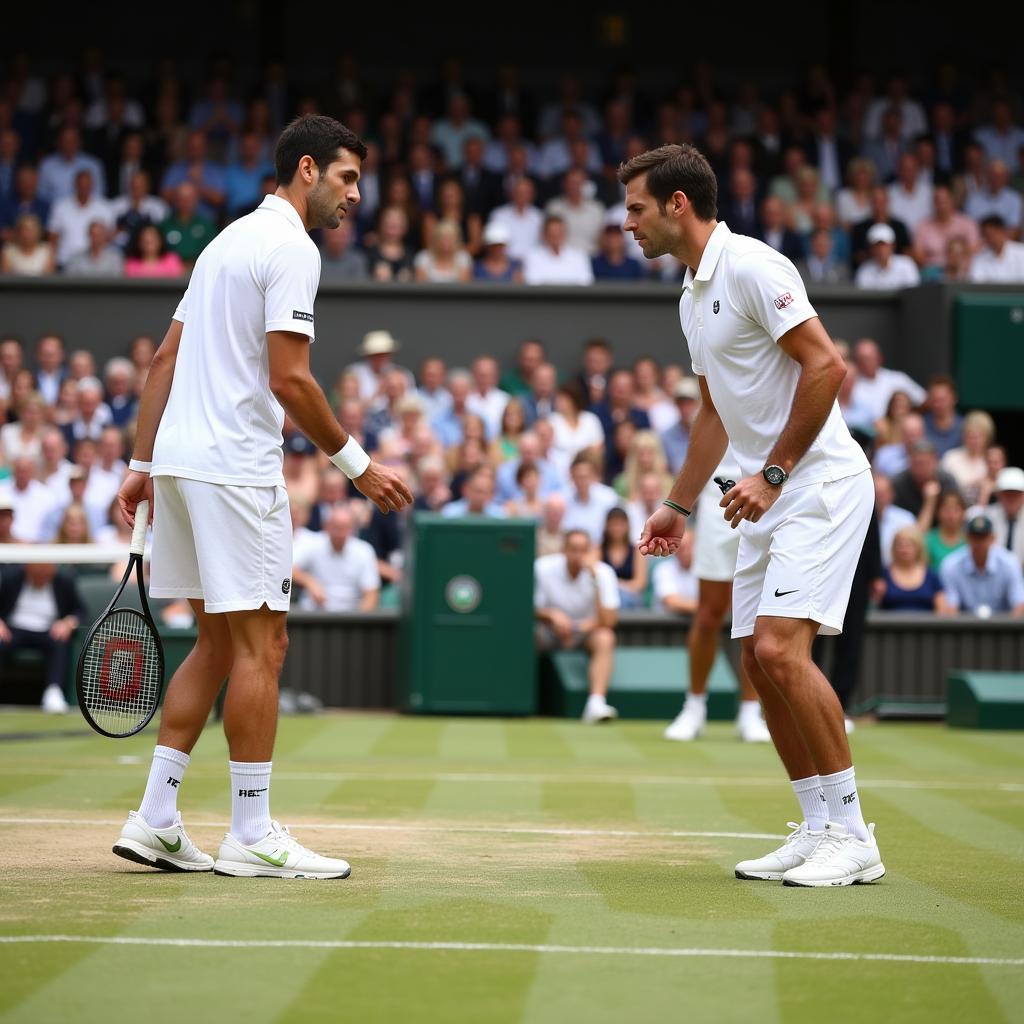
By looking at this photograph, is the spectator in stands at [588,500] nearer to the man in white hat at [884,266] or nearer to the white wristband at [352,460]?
the man in white hat at [884,266]

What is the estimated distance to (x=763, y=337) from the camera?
5.86 meters

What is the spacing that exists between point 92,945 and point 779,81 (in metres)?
23.6

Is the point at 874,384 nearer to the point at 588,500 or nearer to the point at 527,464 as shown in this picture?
the point at 588,500

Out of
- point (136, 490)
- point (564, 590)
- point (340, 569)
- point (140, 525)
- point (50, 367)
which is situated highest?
point (50, 367)

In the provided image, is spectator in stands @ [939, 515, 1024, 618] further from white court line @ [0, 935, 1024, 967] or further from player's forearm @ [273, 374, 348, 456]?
white court line @ [0, 935, 1024, 967]

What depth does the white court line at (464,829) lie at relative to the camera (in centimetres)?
692

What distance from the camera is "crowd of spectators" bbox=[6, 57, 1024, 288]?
63.3 feet

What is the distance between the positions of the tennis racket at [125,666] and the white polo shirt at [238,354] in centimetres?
48

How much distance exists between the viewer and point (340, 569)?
15250 millimetres

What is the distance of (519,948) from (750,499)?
1.73 m

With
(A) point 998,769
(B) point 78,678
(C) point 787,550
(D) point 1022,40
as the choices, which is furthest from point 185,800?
(D) point 1022,40

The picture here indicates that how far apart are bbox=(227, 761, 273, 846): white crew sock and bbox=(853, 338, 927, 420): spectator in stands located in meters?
12.8

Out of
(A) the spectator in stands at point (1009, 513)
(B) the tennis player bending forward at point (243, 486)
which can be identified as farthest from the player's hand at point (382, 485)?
(A) the spectator in stands at point (1009, 513)

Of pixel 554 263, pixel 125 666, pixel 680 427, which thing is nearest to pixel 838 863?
pixel 125 666
